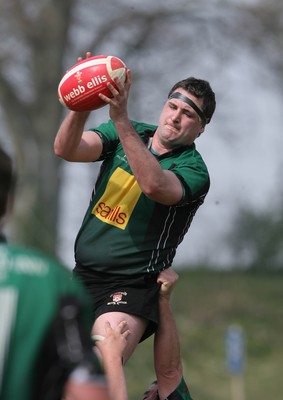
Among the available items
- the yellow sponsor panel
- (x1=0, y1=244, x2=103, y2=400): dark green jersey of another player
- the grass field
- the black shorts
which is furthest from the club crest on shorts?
the grass field

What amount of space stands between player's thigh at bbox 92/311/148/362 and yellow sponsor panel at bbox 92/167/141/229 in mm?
476

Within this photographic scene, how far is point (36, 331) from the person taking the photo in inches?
115

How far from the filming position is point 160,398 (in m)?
6.07

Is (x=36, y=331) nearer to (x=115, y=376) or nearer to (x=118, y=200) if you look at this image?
(x=115, y=376)

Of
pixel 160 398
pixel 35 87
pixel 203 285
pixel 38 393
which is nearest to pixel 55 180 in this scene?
pixel 35 87

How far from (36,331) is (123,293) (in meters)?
2.79

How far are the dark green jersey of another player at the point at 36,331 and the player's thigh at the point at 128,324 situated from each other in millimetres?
2475

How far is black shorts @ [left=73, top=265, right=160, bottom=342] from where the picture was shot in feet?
18.6

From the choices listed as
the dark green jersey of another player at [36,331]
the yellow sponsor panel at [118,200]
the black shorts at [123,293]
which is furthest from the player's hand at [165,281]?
the dark green jersey of another player at [36,331]

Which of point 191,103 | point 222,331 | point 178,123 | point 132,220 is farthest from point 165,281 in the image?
point 222,331

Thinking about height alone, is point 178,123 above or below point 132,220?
above

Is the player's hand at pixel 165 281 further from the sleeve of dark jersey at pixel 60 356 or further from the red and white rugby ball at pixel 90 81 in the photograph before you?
the sleeve of dark jersey at pixel 60 356

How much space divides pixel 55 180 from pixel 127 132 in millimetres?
16841

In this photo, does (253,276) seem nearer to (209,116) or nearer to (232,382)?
(232,382)
